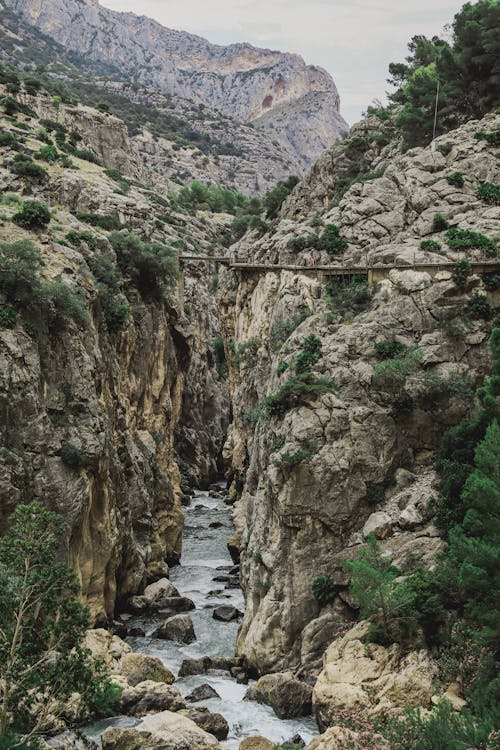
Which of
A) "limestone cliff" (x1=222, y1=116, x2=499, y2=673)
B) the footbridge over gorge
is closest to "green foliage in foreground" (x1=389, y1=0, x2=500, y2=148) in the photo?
"limestone cliff" (x1=222, y1=116, x2=499, y2=673)

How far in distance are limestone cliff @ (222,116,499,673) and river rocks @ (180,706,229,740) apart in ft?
12.9

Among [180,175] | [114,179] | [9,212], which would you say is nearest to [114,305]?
[9,212]

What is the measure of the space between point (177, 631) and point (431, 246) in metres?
23.0

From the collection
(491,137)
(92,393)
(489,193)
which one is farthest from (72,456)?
(491,137)

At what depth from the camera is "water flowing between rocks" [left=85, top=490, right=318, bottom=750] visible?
82.0 ft

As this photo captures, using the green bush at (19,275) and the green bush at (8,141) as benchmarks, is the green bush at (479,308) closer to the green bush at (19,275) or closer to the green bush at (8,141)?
the green bush at (19,275)

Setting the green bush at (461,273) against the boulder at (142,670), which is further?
the green bush at (461,273)

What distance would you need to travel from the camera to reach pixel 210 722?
80.5ft

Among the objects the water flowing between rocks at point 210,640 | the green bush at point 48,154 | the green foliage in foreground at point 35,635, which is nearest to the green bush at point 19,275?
the green foliage in foreground at point 35,635

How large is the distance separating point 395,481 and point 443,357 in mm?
6240

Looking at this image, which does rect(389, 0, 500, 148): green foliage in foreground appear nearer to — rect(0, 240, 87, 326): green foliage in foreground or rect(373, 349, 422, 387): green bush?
rect(373, 349, 422, 387): green bush

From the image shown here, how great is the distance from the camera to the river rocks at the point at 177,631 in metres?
33.8

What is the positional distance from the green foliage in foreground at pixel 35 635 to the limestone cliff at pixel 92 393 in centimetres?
987

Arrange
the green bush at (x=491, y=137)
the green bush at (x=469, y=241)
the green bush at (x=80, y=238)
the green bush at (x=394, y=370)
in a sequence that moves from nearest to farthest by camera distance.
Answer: the green bush at (x=394, y=370) < the green bush at (x=469, y=241) < the green bush at (x=80, y=238) < the green bush at (x=491, y=137)
